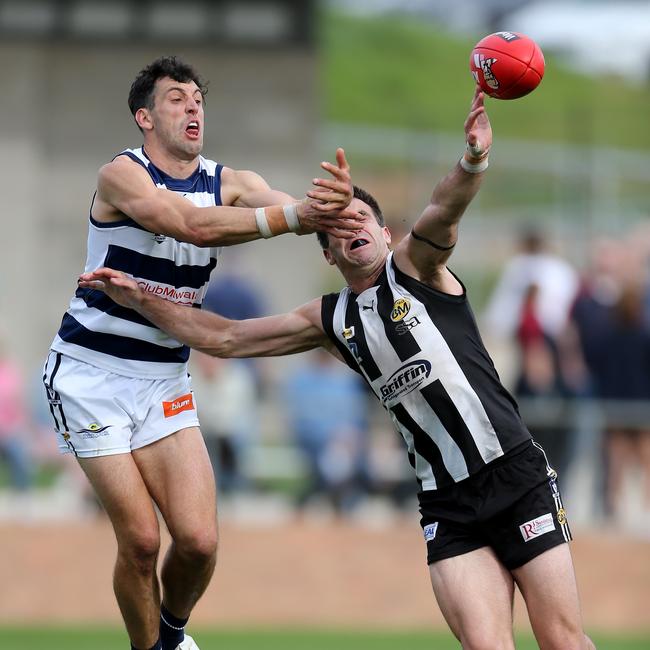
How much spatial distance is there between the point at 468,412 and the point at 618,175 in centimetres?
1381

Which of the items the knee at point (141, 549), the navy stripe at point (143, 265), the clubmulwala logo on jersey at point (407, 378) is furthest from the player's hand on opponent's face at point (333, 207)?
the knee at point (141, 549)

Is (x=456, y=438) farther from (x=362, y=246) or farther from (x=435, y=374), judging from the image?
(x=362, y=246)

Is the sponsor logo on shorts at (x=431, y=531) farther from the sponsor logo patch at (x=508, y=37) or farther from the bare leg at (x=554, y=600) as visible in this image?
the sponsor logo patch at (x=508, y=37)

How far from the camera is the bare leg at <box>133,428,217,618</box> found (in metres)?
6.66

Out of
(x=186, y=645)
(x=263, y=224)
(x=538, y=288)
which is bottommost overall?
(x=186, y=645)

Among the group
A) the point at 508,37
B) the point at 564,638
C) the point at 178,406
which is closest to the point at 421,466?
the point at 564,638

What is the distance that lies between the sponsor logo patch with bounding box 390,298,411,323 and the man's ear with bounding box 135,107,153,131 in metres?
1.53

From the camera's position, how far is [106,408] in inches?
263

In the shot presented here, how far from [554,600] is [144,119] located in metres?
3.02

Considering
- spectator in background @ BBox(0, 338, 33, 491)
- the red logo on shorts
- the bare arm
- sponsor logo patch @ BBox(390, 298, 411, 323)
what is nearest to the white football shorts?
the red logo on shorts

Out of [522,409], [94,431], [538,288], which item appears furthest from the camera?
[538,288]

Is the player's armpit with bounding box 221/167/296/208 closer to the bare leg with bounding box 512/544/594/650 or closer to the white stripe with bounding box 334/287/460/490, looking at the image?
the white stripe with bounding box 334/287/460/490

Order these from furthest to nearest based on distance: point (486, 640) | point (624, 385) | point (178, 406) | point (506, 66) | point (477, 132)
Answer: point (624, 385) → point (178, 406) → point (506, 66) → point (486, 640) → point (477, 132)

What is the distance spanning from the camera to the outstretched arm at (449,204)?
5.77 meters
